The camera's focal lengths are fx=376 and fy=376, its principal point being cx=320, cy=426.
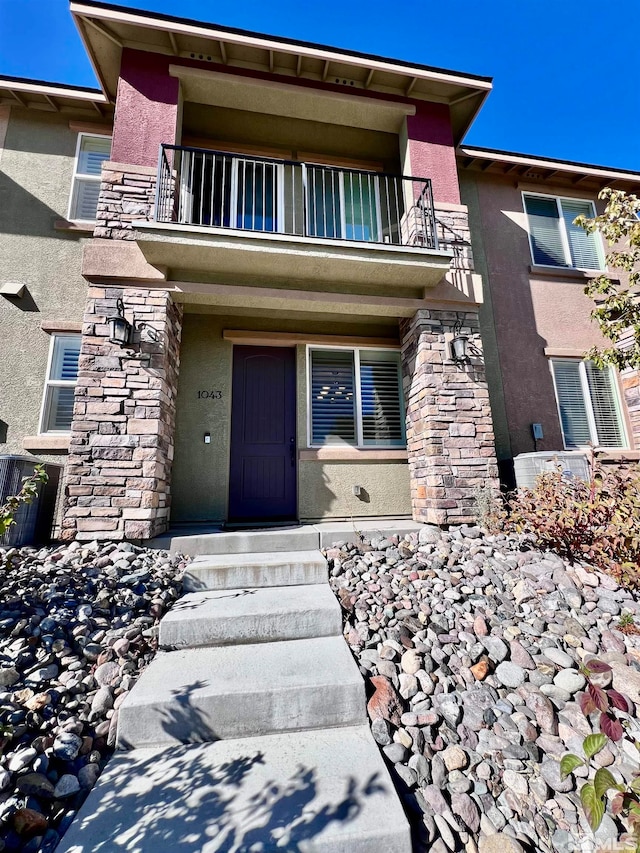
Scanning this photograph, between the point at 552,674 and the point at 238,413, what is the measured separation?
4406 mm

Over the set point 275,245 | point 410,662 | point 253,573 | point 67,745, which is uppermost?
point 275,245

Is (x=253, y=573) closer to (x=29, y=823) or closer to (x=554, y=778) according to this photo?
(x=29, y=823)

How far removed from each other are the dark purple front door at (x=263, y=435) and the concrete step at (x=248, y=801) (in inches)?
132

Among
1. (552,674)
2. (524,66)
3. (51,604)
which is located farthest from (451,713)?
(524,66)

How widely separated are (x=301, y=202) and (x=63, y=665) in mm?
6361

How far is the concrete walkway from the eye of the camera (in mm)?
1505

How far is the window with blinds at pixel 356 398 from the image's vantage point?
5574 mm

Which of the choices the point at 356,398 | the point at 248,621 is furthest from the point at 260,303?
the point at 248,621

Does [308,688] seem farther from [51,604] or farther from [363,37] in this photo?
[363,37]

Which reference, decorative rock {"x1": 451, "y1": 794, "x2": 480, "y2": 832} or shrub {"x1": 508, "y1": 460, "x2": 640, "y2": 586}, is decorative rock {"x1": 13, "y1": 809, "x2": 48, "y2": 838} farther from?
shrub {"x1": 508, "y1": 460, "x2": 640, "y2": 586}

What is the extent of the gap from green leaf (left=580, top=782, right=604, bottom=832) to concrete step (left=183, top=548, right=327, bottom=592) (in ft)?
7.49

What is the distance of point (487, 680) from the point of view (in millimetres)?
2336

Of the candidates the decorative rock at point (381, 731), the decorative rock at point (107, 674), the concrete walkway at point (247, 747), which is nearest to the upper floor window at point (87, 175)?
the concrete walkway at point (247, 747)

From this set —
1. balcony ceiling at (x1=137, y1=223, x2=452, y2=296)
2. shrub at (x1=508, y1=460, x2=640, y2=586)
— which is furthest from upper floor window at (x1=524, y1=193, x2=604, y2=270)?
shrub at (x1=508, y1=460, x2=640, y2=586)
